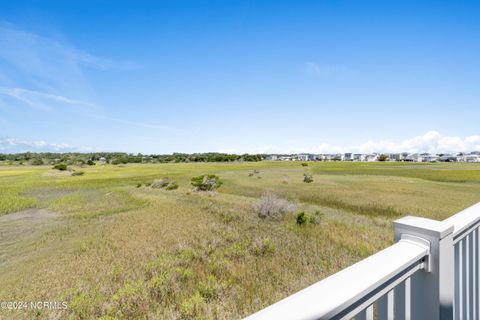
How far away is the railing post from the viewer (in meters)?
1.19

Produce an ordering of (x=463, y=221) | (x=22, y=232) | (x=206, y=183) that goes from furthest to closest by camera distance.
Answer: (x=206, y=183) < (x=22, y=232) < (x=463, y=221)

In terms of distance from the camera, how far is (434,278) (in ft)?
3.90

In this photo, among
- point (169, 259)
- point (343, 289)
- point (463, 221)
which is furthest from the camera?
point (169, 259)

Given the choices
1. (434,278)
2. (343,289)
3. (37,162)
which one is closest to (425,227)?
(434,278)

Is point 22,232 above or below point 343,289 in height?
below

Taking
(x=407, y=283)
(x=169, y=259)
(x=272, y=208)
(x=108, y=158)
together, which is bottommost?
(x=169, y=259)

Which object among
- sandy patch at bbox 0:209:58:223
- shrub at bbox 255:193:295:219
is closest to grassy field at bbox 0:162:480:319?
sandy patch at bbox 0:209:58:223

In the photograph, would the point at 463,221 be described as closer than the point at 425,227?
No

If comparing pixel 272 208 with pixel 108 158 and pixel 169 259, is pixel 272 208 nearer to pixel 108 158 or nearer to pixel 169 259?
pixel 169 259

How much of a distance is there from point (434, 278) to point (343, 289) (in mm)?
713

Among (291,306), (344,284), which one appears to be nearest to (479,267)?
(344,284)

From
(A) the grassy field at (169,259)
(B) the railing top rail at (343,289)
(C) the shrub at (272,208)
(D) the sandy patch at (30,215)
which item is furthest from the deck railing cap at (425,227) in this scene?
(D) the sandy patch at (30,215)

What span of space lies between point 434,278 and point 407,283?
16 cm

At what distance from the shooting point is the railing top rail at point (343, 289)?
0.75m
